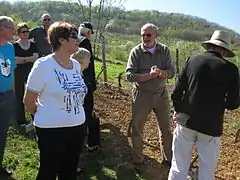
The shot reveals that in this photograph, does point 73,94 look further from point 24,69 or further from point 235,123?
point 235,123

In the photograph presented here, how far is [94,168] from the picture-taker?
472 centimetres

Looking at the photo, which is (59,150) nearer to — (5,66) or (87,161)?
(5,66)

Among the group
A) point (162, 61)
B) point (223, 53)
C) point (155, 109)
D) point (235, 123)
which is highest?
point (223, 53)

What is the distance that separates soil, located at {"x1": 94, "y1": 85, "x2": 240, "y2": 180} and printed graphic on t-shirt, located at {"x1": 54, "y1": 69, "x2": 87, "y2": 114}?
195 cm

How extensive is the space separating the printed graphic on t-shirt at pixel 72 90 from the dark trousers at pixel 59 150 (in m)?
0.17

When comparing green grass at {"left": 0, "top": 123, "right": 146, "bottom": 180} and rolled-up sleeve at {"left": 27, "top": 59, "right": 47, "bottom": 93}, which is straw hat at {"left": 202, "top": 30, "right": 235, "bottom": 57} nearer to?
rolled-up sleeve at {"left": 27, "top": 59, "right": 47, "bottom": 93}

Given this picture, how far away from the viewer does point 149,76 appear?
4.56m

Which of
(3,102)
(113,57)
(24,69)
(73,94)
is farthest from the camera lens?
(113,57)

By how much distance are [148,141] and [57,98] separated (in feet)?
11.0

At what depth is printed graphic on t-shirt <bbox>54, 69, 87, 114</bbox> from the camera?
3.01 meters

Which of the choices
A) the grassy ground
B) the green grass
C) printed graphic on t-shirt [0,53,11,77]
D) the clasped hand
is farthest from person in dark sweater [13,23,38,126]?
the clasped hand

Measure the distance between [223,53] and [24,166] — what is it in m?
2.61

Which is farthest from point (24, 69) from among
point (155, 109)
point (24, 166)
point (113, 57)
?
point (113, 57)

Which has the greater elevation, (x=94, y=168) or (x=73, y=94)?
(x=73, y=94)
